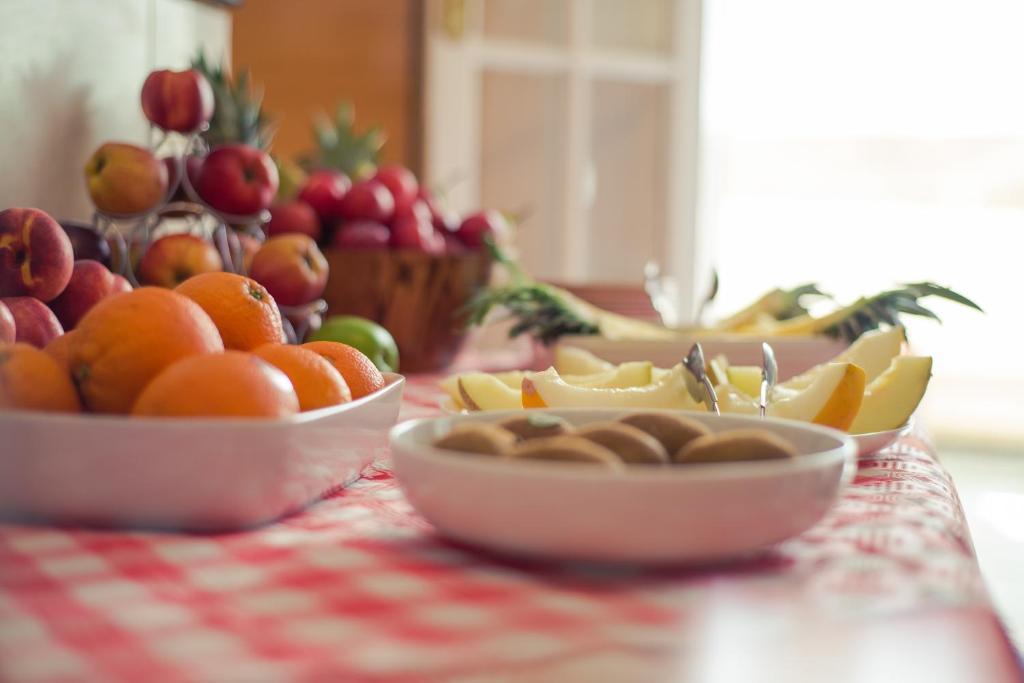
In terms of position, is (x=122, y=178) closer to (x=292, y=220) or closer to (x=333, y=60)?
(x=292, y=220)

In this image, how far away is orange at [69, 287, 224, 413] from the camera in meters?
0.55

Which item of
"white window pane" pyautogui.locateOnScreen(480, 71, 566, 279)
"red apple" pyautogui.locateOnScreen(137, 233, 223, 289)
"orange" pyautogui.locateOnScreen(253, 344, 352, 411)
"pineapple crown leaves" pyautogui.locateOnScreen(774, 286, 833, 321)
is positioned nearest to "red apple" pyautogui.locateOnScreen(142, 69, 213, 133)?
"red apple" pyautogui.locateOnScreen(137, 233, 223, 289)

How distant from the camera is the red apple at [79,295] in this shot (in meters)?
0.84

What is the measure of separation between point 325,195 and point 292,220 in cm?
8

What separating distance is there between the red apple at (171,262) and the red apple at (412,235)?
40cm

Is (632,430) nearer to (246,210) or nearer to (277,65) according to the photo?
(246,210)

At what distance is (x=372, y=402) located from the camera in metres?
0.62

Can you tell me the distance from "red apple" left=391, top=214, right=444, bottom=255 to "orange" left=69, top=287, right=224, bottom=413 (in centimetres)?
86

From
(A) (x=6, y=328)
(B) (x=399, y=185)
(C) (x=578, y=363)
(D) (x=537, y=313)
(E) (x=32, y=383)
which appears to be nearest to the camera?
(E) (x=32, y=383)

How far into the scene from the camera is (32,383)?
1.72ft

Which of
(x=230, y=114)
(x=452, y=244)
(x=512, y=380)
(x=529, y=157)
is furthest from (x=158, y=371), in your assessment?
(x=529, y=157)

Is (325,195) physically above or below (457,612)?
above

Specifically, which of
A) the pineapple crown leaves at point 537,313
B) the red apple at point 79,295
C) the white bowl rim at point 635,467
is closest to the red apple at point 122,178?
the red apple at point 79,295

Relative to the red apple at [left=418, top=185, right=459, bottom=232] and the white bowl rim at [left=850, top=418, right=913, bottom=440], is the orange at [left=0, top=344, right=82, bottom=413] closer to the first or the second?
the white bowl rim at [left=850, top=418, right=913, bottom=440]
